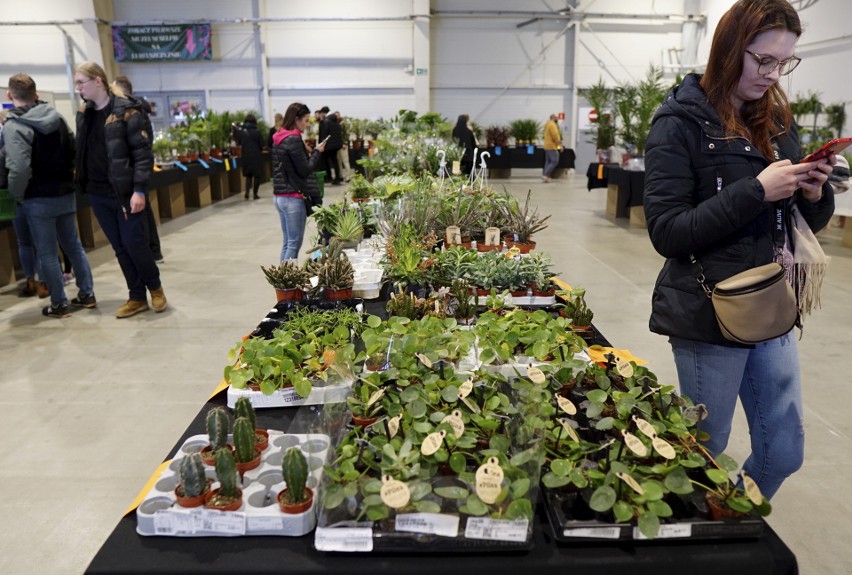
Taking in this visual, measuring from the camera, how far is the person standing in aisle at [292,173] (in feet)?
15.2

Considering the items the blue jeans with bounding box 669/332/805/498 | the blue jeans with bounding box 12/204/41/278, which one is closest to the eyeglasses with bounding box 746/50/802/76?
the blue jeans with bounding box 669/332/805/498

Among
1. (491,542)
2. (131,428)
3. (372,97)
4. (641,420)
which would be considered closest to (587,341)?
(641,420)

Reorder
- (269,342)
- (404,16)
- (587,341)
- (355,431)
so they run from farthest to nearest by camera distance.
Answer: (404,16) < (587,341) < (269,342) < (355,431)

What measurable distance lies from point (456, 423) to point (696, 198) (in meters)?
0.77

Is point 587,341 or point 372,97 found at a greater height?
point 372,97

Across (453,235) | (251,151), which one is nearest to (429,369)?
(453,235)

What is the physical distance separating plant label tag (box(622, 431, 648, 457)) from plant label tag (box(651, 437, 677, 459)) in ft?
0.07

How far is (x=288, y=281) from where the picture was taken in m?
2.49

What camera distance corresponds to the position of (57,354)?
11.9 feet

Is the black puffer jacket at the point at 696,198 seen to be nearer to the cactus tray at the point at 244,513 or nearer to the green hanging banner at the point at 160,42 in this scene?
the cactus tray at the point at 244,513

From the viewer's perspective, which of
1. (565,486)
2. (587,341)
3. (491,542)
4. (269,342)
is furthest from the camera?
(587,341)

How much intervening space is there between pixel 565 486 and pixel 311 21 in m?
14.5

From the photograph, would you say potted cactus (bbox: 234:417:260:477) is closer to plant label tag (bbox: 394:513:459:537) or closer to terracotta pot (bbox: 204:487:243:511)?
terracotta pot (bbox: 204:487:243:511)

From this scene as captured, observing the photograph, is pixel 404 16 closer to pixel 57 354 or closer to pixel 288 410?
pixel 57 354
